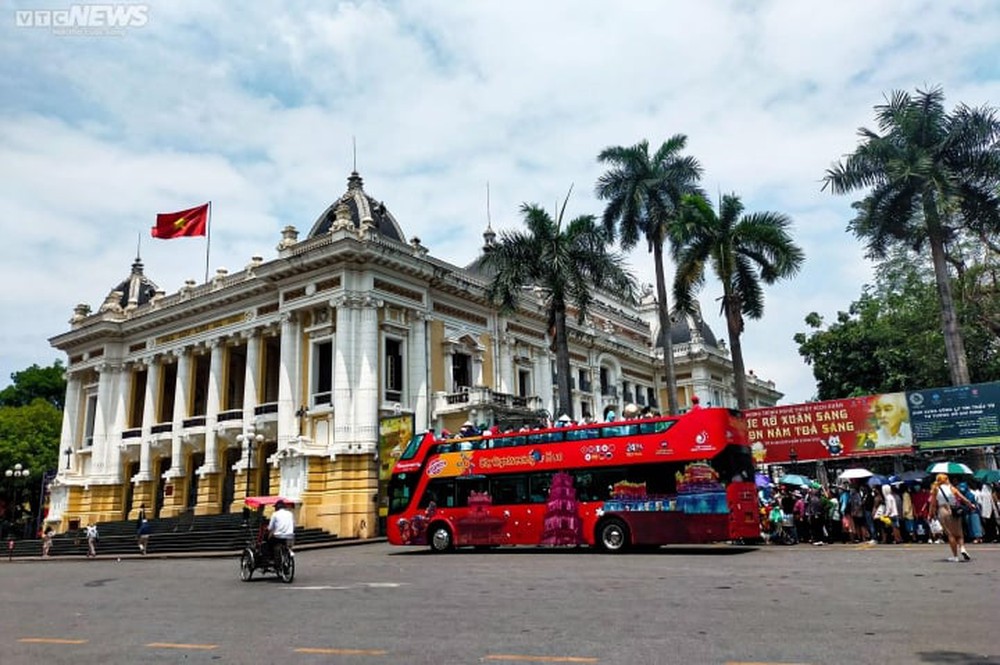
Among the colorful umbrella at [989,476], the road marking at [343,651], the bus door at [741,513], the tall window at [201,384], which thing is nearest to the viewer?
the road marking at [343,651]

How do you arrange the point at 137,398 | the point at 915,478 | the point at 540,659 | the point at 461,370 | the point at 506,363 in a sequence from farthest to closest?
the point at 137,398 < the point at 506,363 < the point at 461,370 < the point at 915,478 < the point at 540,659

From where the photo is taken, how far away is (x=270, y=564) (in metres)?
14.8

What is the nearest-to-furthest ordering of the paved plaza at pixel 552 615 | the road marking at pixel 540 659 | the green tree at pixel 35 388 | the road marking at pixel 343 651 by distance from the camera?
the road marking at pixel 540 659 < the paved plaza at pixel 552 615 < the road marking at pixel 343 651 < the green tree at pixel 35 388

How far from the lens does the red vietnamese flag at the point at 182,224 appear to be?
3947 cm

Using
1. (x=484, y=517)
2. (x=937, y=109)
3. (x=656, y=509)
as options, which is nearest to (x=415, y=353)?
(x=484, y=517)

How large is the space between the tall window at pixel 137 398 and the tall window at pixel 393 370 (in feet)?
55.6

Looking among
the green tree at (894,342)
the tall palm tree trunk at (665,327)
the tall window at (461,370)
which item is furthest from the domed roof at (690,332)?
the tall palm tree trunk at (665,327)

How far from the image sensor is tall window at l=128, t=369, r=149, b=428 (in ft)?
138

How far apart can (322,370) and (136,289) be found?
63.8ft

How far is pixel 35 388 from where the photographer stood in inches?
2317

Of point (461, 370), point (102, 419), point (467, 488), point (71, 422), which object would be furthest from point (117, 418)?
point (467, 488)

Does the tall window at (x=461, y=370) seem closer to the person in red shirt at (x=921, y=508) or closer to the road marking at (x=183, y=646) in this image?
the person in red shirt at (x=921, y=508)

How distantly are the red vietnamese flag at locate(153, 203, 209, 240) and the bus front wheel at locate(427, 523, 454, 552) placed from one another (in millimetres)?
24713

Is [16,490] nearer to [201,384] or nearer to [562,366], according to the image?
[201,384]
